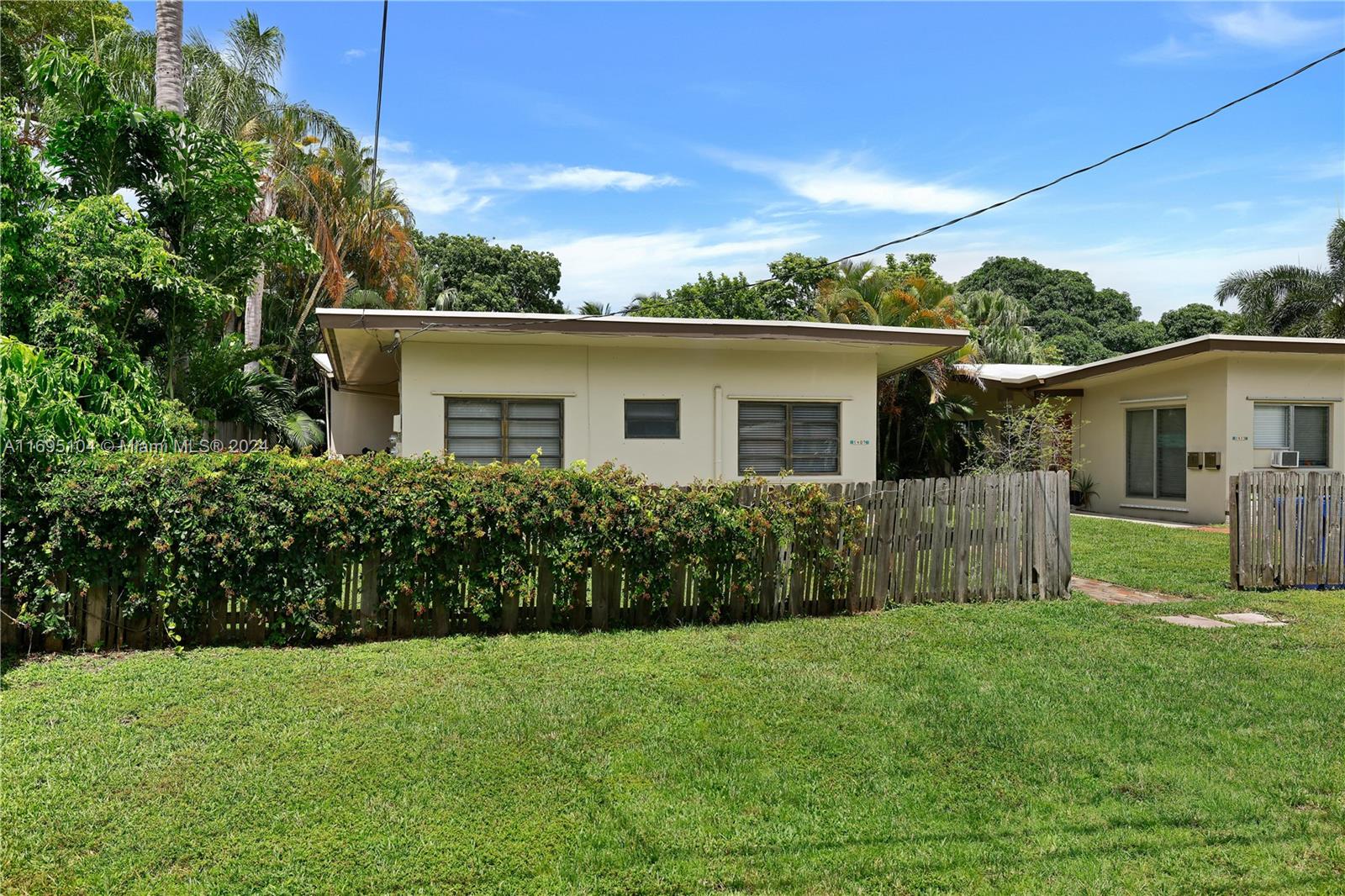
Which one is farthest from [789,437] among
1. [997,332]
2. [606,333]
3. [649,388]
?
[997,332]

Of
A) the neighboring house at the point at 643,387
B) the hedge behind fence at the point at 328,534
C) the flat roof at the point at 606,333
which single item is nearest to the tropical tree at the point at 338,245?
the neighboring house at the point at 643,387

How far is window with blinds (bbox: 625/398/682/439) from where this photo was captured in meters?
11.7

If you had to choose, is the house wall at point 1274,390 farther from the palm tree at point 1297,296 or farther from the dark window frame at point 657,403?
the palm tree at point 1297,296

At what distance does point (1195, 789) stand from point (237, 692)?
524 centimetres

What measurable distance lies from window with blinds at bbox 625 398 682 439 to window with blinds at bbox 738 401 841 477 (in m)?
0.98

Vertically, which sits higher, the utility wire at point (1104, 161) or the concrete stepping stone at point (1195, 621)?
the utility wire at point (1104, 161)

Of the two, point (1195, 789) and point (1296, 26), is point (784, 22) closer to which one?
point (1296, 26)

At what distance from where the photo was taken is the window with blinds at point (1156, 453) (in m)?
15.6

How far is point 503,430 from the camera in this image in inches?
444

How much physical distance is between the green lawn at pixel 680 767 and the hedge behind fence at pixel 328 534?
0.47m

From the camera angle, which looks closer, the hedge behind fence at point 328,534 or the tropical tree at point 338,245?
the hedge behind fence at point 328,534

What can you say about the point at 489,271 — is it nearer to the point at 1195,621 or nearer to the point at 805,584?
the point at 805,584

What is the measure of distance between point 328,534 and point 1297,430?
631 inches

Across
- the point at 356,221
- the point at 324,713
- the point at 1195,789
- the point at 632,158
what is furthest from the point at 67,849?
the point at 356,221
